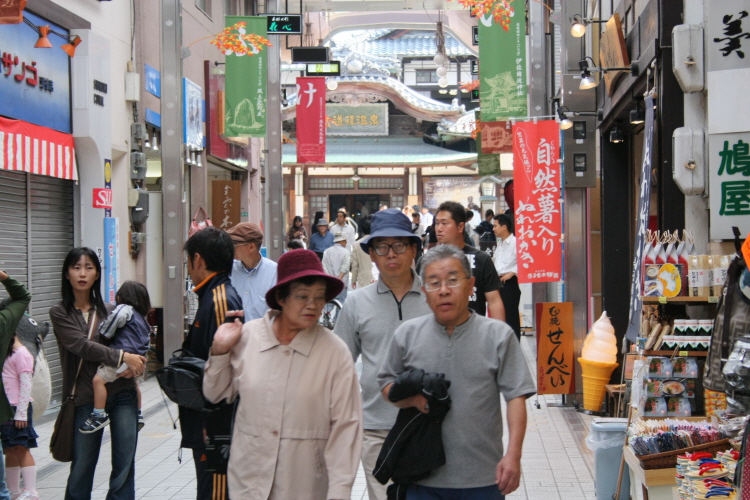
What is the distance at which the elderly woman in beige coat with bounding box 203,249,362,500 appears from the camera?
129 inches

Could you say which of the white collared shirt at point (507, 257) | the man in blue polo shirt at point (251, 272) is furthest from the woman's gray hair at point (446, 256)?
the white collared shirt at point (507, 257)

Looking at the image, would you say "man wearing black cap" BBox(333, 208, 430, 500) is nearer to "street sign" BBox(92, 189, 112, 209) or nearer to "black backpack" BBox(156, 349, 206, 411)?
"black backpack" BBox(156, 349, 206, 411)

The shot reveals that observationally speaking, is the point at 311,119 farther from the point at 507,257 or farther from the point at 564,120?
the point at 564,120

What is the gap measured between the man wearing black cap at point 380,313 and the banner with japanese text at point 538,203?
465 cm

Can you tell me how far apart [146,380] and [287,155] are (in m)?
21.9

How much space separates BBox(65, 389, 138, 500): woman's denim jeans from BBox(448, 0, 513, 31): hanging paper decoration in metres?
7.18

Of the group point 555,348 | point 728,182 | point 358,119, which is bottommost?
point 555,348

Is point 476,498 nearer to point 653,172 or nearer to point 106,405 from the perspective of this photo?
point 106,405

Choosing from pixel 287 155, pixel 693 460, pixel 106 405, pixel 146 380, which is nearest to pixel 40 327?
pixel 106 405

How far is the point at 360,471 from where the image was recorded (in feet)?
25.0

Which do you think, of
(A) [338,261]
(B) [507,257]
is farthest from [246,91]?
(B) [507,257]

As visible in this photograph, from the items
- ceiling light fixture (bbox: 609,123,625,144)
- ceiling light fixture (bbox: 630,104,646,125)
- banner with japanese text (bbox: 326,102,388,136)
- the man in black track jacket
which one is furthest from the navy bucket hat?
banner with japanese text (bbox: 326,102,388,136)

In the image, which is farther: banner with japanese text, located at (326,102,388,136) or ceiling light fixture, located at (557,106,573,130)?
banner with japanese text, located at (326,102,388,136)

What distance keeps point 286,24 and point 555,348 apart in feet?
26.8
